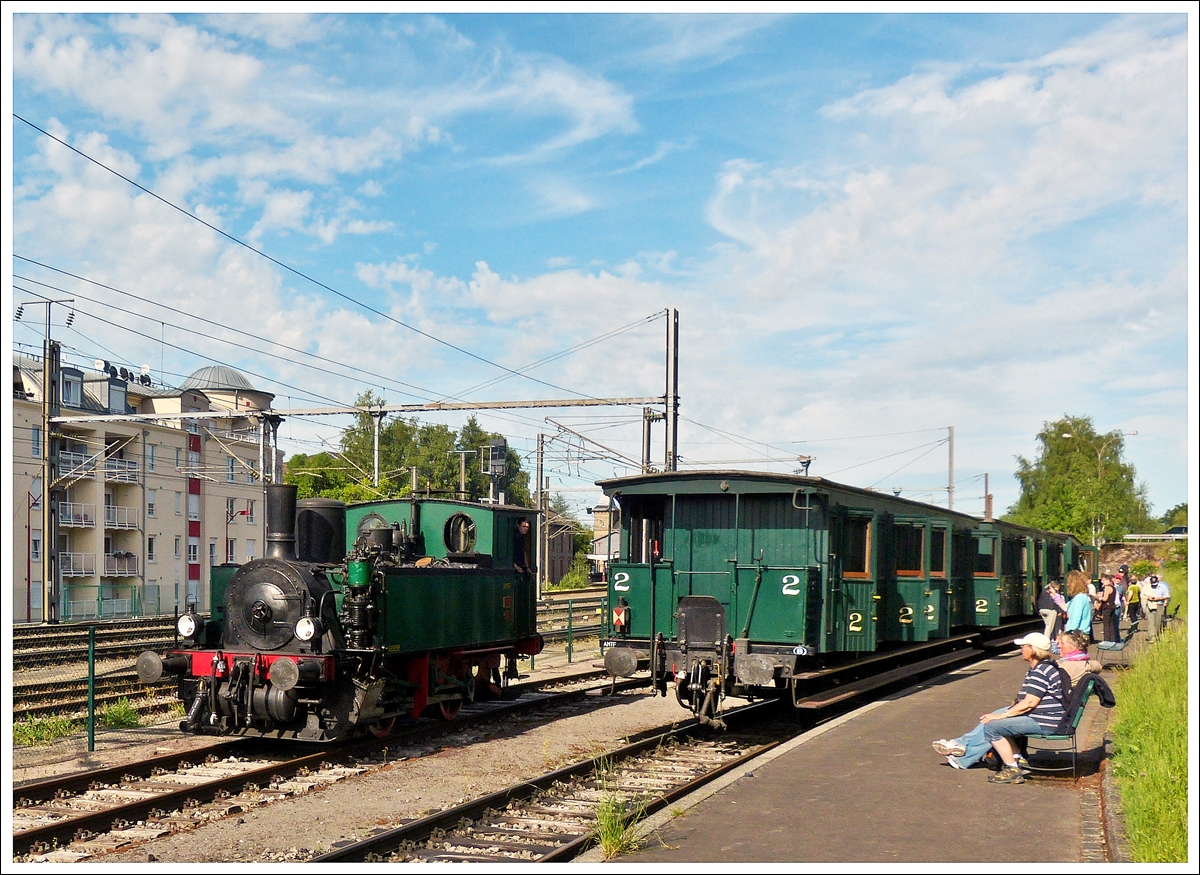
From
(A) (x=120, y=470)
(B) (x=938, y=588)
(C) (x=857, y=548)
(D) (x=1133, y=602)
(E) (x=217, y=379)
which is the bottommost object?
(D) (x=1133, y=602)

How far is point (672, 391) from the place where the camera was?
70.8 ft

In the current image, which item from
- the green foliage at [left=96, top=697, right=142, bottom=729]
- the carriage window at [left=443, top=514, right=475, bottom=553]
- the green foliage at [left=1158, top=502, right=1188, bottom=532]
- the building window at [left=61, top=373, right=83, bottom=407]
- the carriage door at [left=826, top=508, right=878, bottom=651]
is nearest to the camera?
the carriage door at [left=826, top=508, right=878, bottom=651]

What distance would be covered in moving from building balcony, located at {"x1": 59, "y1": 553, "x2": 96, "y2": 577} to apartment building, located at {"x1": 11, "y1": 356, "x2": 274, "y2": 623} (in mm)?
39

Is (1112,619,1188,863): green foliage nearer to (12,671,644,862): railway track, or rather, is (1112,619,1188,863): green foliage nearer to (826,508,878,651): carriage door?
(826,508,878,651): carriage door

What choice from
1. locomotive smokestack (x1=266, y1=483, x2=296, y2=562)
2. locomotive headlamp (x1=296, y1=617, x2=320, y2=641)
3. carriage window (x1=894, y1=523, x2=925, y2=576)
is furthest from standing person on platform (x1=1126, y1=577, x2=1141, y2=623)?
locomotive headlamp (x1=296, y1=617, x2=320, y2=641)

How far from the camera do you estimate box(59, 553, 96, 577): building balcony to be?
40153 millimetres

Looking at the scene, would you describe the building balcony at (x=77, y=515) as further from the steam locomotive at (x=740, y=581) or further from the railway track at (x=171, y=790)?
the steam locomotive at (x=740, y=581)

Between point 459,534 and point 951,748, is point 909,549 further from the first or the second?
point 951,748

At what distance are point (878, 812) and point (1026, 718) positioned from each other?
184 centimetres

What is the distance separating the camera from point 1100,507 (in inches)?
1511

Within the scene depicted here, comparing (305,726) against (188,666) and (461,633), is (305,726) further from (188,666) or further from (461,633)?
(461,633)

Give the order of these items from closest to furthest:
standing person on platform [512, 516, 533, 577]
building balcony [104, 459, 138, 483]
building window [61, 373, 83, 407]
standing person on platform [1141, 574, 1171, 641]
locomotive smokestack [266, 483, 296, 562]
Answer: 1. locomotive smokestack [266, 483, 296, 562]
2. standing person on platform [512, 516, 533, 577]
3. standing person on platform [1141, 574, 1171, 641]
4. building window [61, 373, 83, 407]
5. building balcony [104, 459, 138, 483]

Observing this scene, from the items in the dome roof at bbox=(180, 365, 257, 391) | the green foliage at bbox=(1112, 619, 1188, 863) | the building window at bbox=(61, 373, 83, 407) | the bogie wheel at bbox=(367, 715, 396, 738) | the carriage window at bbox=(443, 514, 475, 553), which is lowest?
the bogie wheel at bbox=(367, 715, 396, 738)

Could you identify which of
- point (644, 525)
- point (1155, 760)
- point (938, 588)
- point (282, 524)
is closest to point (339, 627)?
point (282, 524)
